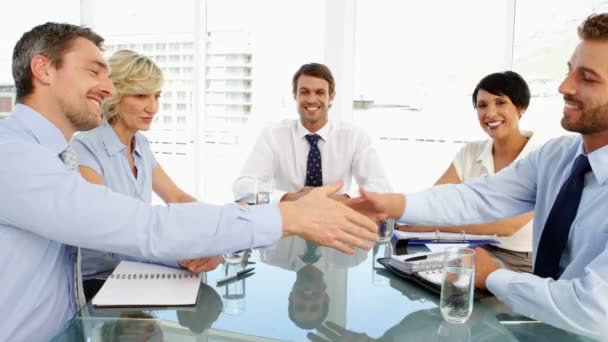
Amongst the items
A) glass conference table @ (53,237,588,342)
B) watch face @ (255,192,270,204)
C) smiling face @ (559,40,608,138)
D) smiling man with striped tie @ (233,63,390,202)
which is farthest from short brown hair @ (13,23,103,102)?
smiling man with striped tie @ (233,63,390,202)

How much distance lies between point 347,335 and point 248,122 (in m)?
3.95

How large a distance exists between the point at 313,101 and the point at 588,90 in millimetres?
2002

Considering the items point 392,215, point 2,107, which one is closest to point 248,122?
point 2,107

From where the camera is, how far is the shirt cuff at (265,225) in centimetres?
130

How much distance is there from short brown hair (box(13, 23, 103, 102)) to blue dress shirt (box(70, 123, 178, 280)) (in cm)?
46

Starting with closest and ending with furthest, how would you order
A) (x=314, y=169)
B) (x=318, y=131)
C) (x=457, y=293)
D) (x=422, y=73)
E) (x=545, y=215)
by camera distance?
1. (x=457, y=293)
2. (x=545, y=215)
3. (x=314, y=169)
4. (x=318, y=131)
5. (x=422, y=73)

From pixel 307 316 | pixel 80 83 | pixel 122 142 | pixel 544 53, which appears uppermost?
pixel 544 53

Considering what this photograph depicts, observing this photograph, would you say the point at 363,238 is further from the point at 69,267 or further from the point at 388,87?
the point at 388,87

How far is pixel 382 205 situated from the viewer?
6.22 feet

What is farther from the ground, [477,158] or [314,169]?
[477,158]

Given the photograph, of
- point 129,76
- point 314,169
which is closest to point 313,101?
point 314,169

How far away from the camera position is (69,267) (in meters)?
1.47

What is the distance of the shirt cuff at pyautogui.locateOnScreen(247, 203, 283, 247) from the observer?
1.30m

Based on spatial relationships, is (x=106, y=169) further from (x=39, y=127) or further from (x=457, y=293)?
(x=457, y=293)
